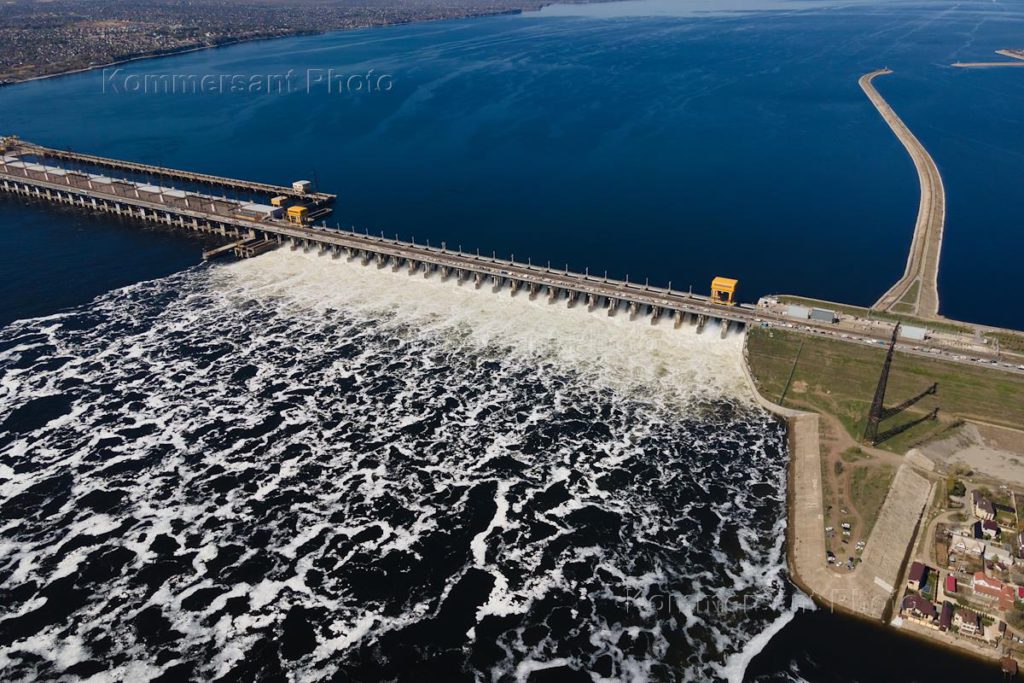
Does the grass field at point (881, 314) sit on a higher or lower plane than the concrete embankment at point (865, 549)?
higher

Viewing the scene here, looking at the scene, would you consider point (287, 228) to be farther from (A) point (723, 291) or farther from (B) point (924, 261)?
(B) point (924, 261)

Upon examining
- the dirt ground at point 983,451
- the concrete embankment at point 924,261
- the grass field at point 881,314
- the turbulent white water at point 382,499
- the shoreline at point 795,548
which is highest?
the concrete embankment at point 924,261

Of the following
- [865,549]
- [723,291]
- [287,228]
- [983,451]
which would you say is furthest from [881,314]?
[287,228]

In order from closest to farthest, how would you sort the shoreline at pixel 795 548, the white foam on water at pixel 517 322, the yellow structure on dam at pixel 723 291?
1. the shoreline at pixel 795 548
2. the white foam on water at pixel 517 322
3. the yellow structure on dam at pixel 723 291

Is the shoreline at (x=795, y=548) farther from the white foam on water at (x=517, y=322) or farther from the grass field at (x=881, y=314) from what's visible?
the grass field at (x=881, y=314)

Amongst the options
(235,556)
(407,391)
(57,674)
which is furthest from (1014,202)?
(57,674)

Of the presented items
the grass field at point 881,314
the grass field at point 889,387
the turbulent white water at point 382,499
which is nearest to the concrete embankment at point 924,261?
the grass field at point 881,314
